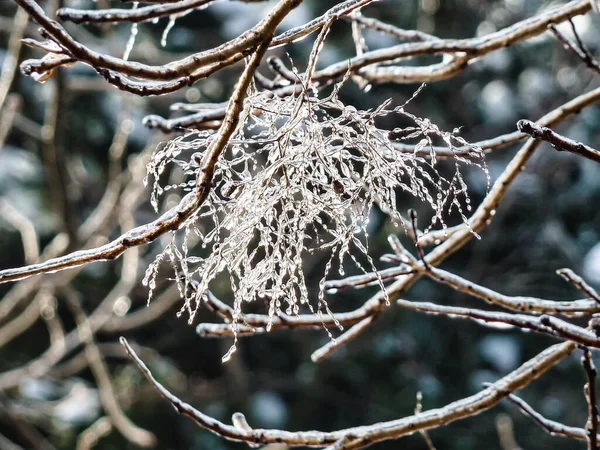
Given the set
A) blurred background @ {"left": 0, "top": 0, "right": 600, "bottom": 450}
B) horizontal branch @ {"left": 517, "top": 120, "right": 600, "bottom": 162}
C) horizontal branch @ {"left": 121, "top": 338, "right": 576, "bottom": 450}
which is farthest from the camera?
blurred background @ {"left": 0, "top": 0, "right": 600, "bottom": 450}

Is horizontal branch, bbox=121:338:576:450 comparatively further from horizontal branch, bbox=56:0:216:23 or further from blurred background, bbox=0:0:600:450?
blurred background, bbox=0:0:600:450

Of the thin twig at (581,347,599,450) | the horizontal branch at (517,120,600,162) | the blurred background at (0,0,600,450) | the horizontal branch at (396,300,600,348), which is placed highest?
the blurred background at (0,0,600,450)

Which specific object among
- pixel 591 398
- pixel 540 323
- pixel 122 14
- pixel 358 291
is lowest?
pixel 591 398

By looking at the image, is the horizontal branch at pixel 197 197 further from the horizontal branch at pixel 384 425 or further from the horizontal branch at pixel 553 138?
the horizontal branch at pixel 384 425

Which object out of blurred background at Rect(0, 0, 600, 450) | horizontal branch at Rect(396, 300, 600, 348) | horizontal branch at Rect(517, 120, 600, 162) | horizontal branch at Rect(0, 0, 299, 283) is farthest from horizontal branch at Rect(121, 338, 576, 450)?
blurred background at Rect(0, 0, 600, 450)

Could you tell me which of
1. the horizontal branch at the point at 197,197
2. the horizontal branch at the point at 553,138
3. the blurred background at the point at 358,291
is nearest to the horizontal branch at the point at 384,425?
the horizontal branch at the point at 197,197

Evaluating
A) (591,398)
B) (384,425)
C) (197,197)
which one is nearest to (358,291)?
(384,425)

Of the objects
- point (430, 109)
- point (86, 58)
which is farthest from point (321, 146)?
point (430, 109)

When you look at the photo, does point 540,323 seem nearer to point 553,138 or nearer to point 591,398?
point 591,398
